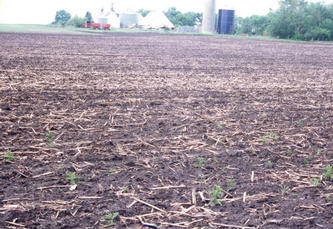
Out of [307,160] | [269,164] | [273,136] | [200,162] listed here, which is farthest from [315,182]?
[273,136]

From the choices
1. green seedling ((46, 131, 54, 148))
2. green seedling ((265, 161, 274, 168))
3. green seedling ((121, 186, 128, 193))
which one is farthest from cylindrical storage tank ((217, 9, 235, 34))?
green seedling ((121, 186, 128, 193))

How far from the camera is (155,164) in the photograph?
16.7ft

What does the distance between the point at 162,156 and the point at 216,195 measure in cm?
137

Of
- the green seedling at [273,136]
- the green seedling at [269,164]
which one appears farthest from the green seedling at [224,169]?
the green seedling at [273,136]

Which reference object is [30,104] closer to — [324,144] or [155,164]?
[155,164]

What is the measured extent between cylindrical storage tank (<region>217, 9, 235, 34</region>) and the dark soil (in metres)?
80.0

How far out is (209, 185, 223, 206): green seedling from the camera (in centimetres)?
407

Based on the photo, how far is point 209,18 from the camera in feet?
285

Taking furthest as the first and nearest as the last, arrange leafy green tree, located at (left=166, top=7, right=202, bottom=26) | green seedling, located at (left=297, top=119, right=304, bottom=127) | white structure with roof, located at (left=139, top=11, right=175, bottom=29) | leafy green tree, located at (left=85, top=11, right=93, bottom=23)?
leafy green tree, located at (left=166, top=7, right=202, bottom=26)
white structure with roof, located at (left=139, top=11, right=175, bottom=29)
leafy green tree, located at (left=85, top=11, right=93, bottom=23)
green seedling, located at (left=297, top=119, right=304, bottom=127)

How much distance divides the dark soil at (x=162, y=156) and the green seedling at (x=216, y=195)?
0.17ft

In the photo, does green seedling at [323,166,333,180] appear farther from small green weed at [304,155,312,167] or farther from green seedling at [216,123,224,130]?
green seedling at [216,123,224,130]

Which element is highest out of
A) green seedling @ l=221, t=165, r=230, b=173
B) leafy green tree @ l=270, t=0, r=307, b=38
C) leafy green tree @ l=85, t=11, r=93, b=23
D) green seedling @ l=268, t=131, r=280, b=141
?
leafy green tree @ l=85, t=11, r=93, b=23

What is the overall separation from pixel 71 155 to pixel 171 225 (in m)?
2.23

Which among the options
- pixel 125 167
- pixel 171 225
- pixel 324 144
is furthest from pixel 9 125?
pixel 324 144
